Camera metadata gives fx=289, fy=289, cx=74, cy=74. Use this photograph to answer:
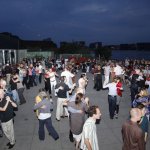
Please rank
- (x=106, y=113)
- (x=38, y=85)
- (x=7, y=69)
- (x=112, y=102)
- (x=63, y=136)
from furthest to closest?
1. (x=38, y=85)
2. (x=7, y=69)
3. (x=106, y=113)
4. (x=112, y=102)
5. (x=63, y=136)

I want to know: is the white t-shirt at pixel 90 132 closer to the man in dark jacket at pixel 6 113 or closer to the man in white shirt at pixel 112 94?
the man in dark jacket at pixel 6 113

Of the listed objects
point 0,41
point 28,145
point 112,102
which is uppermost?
point 0,41

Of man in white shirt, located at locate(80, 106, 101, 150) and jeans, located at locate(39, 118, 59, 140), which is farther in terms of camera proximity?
jeans, located at locate(39, 118, 59, 140)

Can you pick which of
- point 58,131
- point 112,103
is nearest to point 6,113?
point 58,131

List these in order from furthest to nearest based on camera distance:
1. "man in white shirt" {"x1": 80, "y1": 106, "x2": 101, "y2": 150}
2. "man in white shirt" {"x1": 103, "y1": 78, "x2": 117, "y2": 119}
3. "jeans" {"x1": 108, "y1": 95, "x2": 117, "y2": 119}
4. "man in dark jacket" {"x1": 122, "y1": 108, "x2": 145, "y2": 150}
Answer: "jeans" {"x1": 108, "y1": 95, "x2": 117, "y2": 119}, "man in white shirt" {"x1": 103, "y1": 78, "x2": 117, "y2": 119}, "man in white shirt" {"x1": 80, "y1": 106, "x2": 101, "y2": 150}, "man in dark jacket" {"x1": 122, "y1": 108, "x2": 145, "y2": 150}

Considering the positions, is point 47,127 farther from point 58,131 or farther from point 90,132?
point 90,132

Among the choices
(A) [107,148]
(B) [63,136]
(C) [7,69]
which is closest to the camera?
(A) [107,148]

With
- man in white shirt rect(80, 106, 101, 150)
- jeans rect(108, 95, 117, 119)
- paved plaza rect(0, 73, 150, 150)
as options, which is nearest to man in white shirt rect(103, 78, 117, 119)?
jeans rect(108, 95, 117, 119)

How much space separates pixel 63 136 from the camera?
971 cm

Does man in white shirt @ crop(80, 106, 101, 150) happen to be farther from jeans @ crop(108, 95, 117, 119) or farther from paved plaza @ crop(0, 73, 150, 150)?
jeans @ crop(108, 95, 117, 119)

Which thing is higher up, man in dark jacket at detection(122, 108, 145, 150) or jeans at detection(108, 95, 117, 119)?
man in dark jacket at detection(122, 108, 145, 150)

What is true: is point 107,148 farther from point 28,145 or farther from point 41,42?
point 41,42

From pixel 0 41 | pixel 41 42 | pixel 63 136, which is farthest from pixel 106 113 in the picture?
pixel 41 42

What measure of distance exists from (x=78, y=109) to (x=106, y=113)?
5.07m
